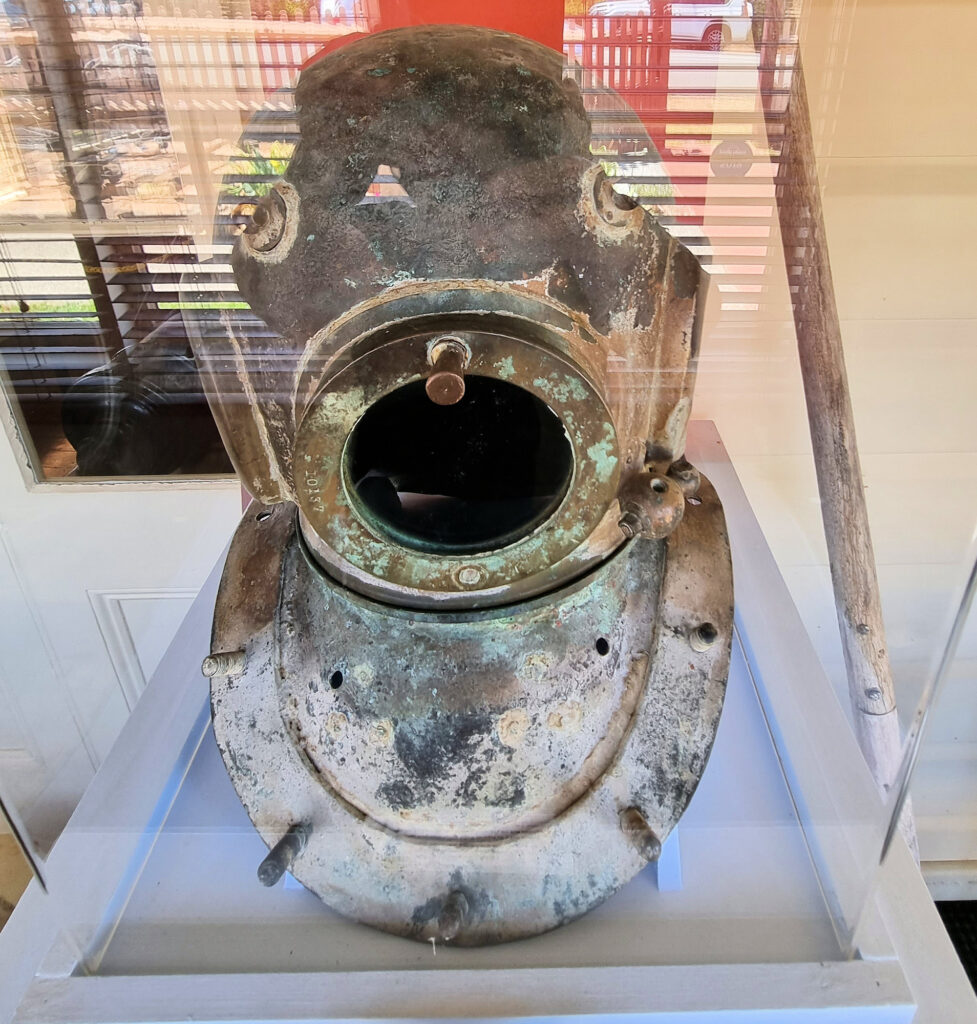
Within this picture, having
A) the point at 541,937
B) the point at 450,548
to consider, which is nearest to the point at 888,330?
the point at 450,548

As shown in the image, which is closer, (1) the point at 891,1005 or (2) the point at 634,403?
(1) the point at 891,1005

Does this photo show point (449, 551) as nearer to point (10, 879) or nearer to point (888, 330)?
point (888, 330)

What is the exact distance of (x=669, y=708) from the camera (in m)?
0.90

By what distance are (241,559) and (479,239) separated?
541 mm

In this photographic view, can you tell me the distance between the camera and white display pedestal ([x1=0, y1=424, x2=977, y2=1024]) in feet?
2.47

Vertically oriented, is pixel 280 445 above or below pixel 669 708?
above

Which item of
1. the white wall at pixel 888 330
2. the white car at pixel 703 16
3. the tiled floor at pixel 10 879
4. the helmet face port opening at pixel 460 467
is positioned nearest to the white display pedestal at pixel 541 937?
the white wall at pixel 888 330

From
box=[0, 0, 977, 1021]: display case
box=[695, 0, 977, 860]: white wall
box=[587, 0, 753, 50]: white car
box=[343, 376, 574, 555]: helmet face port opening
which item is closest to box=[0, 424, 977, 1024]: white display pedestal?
box=[0, 0, 977, 1021]: display case

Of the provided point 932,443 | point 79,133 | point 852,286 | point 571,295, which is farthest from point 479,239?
point 932,443

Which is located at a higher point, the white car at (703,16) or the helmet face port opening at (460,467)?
the white car at (703,16)

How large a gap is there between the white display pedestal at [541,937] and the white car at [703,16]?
2.73ft

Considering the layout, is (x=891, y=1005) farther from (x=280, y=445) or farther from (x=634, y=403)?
(x=280, y=445)

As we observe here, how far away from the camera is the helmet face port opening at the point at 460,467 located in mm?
792

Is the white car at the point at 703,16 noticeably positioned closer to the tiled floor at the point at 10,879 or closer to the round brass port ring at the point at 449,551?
the round brass port ring at the point at 449,551
